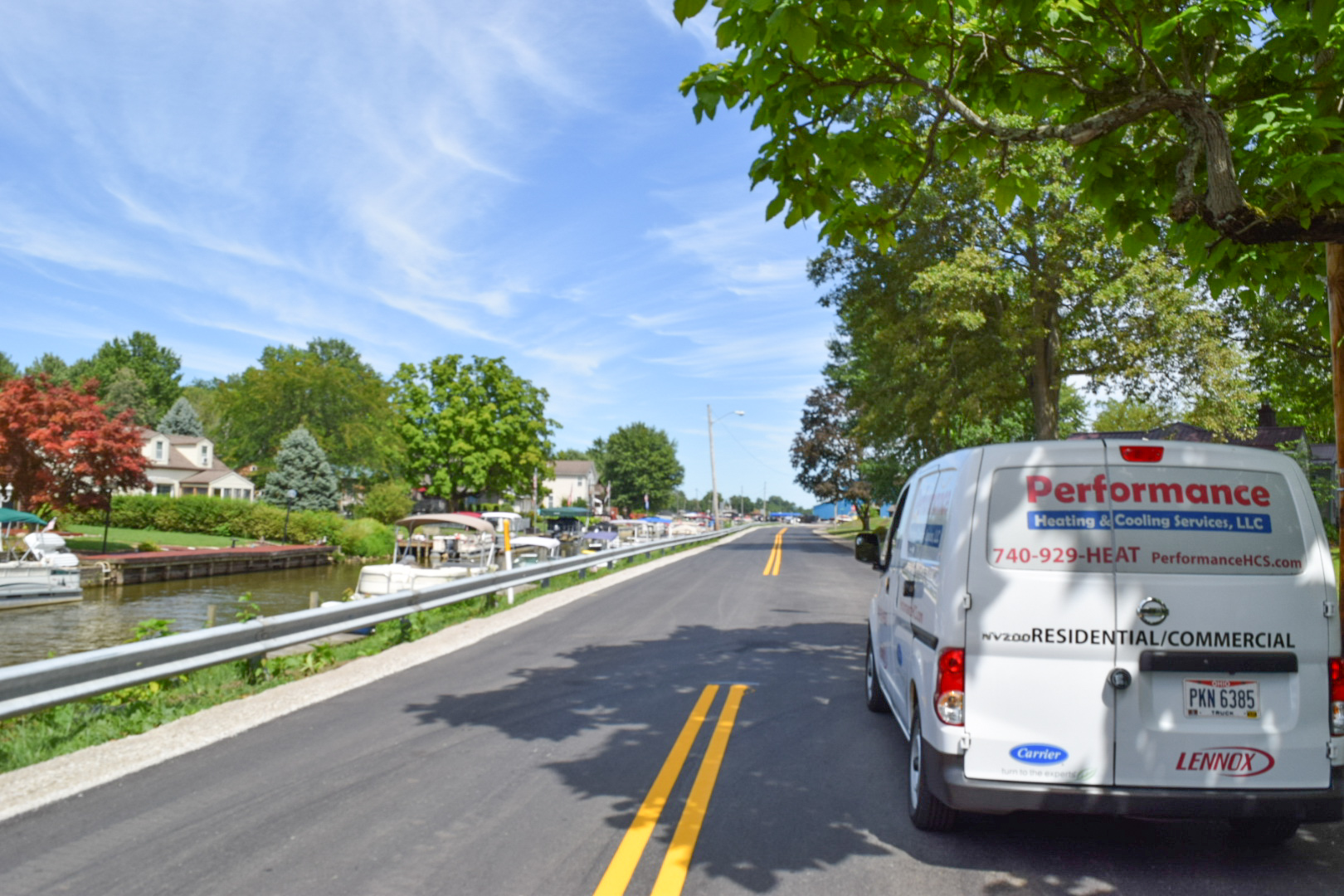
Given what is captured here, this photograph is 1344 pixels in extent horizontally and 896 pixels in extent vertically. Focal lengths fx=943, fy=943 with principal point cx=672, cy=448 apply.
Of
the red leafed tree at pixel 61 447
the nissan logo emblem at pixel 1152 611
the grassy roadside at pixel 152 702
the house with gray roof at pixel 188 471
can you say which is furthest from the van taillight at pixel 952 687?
the house with gray roof at pixel 188 471

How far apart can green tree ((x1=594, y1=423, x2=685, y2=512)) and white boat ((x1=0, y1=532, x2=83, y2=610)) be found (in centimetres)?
9375

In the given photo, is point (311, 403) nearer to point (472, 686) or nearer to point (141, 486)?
point (141, 486)

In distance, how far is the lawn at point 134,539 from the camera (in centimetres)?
4300

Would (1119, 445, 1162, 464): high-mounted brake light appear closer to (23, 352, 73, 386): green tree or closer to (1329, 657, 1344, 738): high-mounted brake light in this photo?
(1329, 657, 1344, 738): high-mounted brake light

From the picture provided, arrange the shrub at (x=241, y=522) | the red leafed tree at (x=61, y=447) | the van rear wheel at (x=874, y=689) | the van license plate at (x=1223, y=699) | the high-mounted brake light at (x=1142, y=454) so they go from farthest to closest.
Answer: the shrub at (x=241, y=522)
the red leafed tree at (x=61, y=447)
the van rear wheel at (x=874, y=689)
the high-mounted brake light at (x=1142, y=454)
the van license plate at (x=1223, y=699)

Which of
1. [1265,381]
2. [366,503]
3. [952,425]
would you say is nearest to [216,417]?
[366,503]

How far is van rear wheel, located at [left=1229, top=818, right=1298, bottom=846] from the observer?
469 cm

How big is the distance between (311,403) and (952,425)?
6376 centimetres

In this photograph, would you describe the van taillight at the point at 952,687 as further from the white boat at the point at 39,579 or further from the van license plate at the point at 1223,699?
the white boat at the point at 39,579

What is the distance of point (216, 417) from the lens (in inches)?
4154

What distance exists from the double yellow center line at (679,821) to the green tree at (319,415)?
73.1 meters

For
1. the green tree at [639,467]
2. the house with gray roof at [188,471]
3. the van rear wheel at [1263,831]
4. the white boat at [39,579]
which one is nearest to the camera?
the van rear wheel at [1263,831]

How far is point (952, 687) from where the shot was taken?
4391mm

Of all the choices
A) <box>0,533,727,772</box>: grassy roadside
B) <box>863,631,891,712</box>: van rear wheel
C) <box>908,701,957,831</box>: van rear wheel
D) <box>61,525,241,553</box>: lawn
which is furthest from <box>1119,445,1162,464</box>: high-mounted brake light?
<box>61,525,241,553</box>: lawn
